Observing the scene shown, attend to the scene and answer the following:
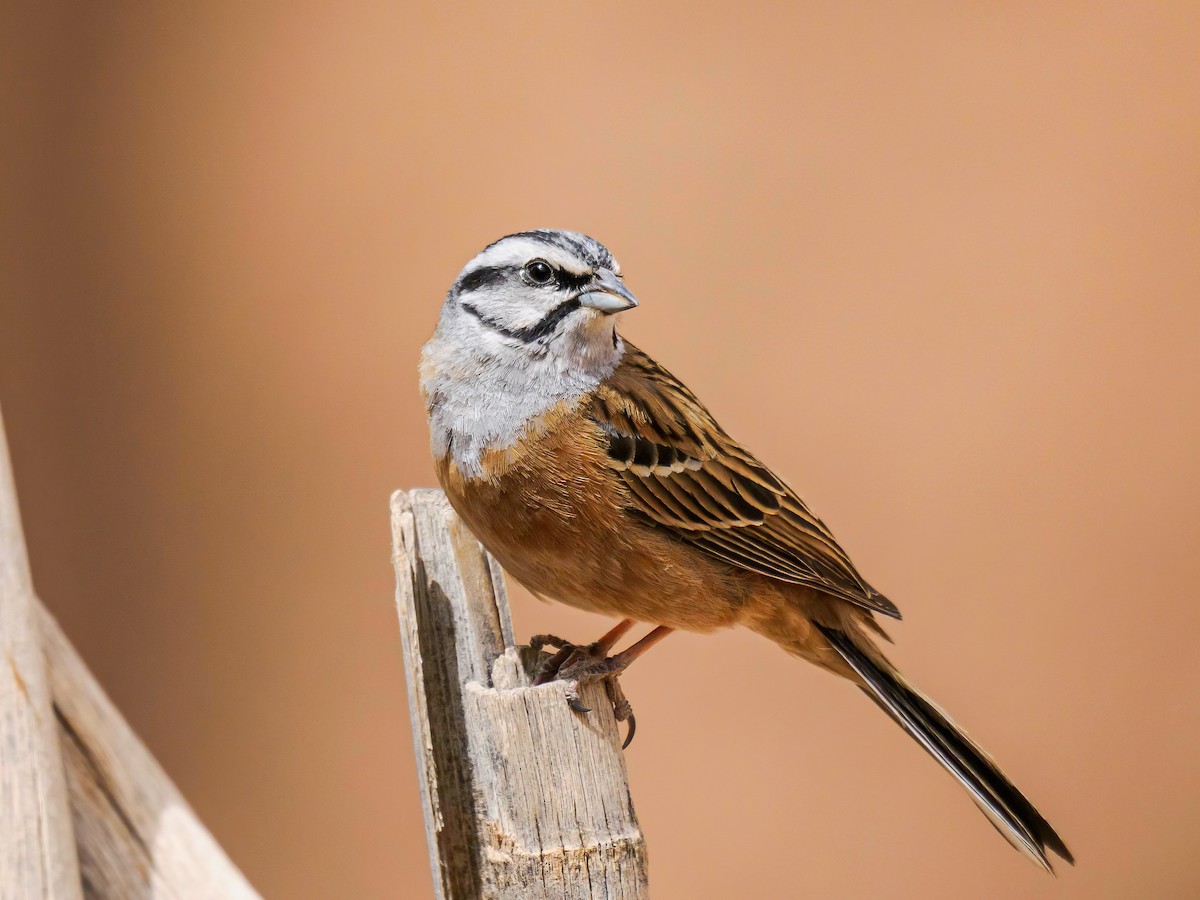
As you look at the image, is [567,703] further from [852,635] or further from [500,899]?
[852,635]

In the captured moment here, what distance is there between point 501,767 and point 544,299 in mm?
997

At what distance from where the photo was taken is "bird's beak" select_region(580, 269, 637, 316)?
2203 millimetres

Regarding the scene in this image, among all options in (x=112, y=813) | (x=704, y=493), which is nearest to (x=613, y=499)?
(x=704, y=493)

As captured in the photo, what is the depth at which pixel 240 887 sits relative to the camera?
5.68 ft

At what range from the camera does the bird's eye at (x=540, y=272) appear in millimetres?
2268

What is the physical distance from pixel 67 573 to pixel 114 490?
1.09ft

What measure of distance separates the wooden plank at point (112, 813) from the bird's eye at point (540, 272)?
1.13 meters

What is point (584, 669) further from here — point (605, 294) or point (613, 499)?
point (605, 294)

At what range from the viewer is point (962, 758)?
2.22 m

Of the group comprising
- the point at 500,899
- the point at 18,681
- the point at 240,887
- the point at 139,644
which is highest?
the point at 139,644

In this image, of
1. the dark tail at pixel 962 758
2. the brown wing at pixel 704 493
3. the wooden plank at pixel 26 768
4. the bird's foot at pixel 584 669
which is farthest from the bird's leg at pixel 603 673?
the wooden plank at pixel 26 768

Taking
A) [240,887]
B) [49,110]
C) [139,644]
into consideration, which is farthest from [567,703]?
[49,110]

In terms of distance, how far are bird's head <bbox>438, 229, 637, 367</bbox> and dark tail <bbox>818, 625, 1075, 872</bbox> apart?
883 mm

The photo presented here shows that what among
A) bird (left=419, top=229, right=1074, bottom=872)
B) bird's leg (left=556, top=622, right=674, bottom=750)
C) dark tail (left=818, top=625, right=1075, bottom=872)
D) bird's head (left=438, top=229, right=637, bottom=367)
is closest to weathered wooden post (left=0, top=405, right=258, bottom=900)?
bird's leg (left=556, top=622, right=674, bottom=750)
